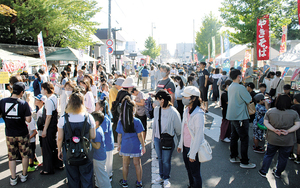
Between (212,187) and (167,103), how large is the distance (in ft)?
5.81

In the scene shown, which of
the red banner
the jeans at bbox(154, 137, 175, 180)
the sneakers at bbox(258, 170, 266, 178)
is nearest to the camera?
the jeans at bbox(154, 137, 175, 180)

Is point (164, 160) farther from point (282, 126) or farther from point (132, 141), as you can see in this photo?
point (282, 126)

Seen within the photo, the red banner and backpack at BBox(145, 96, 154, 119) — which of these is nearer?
backpack at BBox(145, 96, 154, 119)

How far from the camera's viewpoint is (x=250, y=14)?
16.1 meters

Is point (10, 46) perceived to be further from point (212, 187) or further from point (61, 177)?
point (212, 187)

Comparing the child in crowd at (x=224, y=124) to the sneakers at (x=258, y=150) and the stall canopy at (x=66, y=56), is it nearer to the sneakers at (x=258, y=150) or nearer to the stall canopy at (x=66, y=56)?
the sneakers at (x=258, y=150)

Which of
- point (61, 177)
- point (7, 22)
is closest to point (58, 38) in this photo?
point (7, 22)

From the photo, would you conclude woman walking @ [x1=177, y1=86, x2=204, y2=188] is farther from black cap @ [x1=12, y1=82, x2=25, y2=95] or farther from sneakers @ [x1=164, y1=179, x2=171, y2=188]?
black cap @ [x1=12, y1=82, x2=25, y2=95]

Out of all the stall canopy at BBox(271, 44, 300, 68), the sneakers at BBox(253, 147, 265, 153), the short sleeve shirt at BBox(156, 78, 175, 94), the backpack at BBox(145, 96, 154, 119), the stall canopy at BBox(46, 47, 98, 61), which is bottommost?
the sneakers at BBox(253, 147, 265, 153)

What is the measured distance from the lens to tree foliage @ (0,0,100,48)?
1333cm

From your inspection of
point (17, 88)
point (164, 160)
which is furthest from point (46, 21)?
point (164, 160)

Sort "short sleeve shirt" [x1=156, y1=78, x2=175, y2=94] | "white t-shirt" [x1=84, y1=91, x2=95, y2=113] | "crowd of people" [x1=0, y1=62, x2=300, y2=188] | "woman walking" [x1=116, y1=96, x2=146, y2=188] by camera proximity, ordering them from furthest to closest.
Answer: "short sleeve shirt" [x1=156, y1=78, x2=175, y2=94], "white t-shirt" [x1=84, y1=91, x2=95, y2=113], "woman walking" [x1=116, y1=96, x2=146, y2=188], "crowd of people" [x1=0, y1=62, x2=300, y2=188]

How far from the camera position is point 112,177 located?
4.31 meters

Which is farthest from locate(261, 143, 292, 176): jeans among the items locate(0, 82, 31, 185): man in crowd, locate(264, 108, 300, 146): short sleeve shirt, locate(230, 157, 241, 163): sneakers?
locate(0, 82, 31, 185): man in crowd
